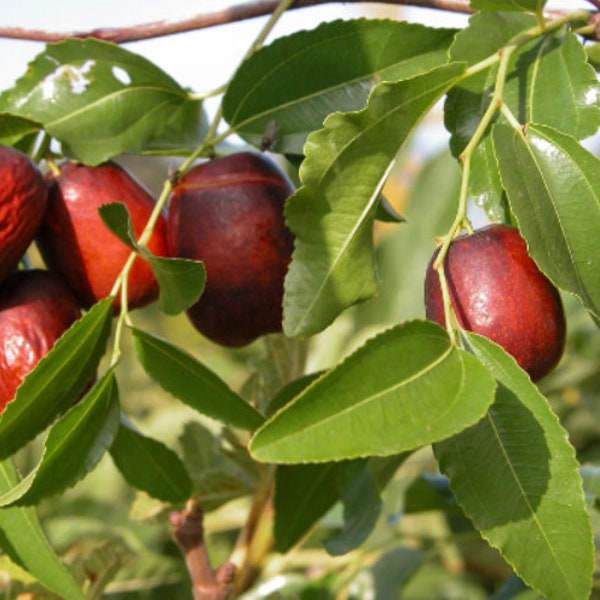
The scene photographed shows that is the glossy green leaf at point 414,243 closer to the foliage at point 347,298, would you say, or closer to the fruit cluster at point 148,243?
the foliage at point 347,298

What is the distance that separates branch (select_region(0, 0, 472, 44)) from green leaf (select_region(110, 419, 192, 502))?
1.26 feet

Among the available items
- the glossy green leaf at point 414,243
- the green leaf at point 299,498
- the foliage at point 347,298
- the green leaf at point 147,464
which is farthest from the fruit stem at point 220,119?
the glossy green leaf at point 414,243

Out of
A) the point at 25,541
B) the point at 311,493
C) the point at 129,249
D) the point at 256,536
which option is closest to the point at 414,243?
the point at 256,536

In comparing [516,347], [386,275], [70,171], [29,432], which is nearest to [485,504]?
[516,347]

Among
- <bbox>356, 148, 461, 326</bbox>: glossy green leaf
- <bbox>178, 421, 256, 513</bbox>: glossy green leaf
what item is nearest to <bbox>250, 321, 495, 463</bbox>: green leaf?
<bbox>178, 421, 256, 513</bbox>: glossy green leaf

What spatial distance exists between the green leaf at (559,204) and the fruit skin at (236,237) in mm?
251

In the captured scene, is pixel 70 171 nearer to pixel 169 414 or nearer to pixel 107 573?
pixel 107 573

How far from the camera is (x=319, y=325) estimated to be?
105 centimetres

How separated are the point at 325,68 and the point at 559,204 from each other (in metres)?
0.29

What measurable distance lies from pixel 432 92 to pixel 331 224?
135mm

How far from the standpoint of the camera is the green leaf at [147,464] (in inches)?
49.5

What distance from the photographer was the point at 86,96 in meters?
1.27

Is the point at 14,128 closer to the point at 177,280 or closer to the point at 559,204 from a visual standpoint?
the point at 177,280

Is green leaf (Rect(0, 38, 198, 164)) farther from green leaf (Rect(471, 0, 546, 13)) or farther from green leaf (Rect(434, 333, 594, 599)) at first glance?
green leaf (Rect(434, 333, 594, 599))
